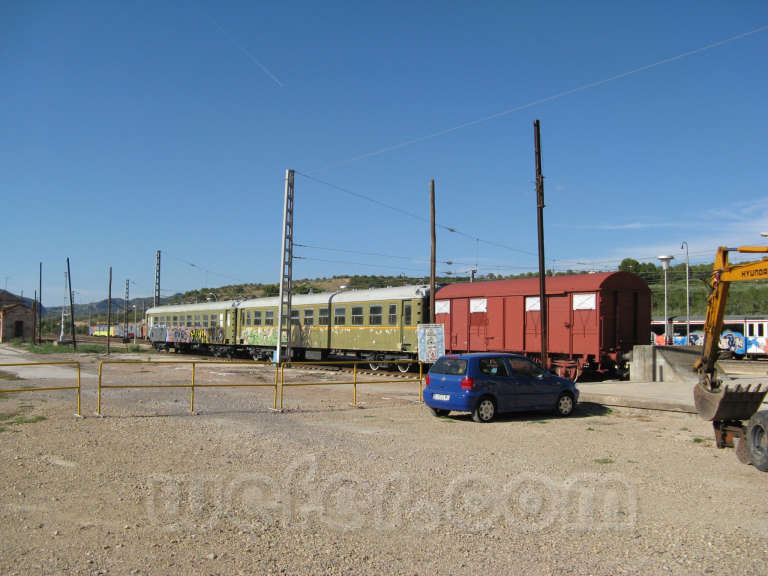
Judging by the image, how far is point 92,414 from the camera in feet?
42.1

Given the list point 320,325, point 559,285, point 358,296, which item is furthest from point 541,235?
point 320,325

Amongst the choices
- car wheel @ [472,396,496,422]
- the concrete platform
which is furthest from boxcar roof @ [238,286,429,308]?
car wheel @ [472,396,496,422]

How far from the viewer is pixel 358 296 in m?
26.9

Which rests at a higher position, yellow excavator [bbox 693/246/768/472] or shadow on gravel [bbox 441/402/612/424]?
yellow excavator [bbox 693/246/768/472]

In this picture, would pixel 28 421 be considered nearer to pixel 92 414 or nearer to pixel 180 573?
pixel 92 414

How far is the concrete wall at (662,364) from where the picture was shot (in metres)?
18.9

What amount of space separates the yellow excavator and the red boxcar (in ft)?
27.8

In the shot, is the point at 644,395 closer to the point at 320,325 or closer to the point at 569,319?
the point at 569,319

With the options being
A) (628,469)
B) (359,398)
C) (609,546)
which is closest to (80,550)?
(609,546)

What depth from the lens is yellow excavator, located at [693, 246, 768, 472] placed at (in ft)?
28.1

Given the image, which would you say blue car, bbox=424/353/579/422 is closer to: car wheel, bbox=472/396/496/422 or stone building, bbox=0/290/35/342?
car wheel, bbox=472/396/496/422

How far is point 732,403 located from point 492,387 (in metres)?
4.56

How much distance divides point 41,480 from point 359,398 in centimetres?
989

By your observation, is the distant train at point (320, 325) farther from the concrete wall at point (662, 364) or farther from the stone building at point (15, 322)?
the stone building at point (15, 322)
